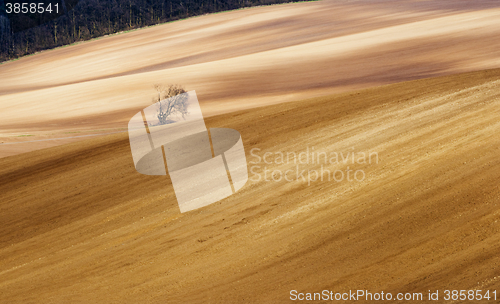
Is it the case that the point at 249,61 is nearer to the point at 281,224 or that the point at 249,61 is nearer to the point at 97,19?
the point at 281,224

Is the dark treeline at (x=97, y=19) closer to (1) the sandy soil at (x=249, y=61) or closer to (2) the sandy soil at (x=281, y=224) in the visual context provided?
(1) the sandy soil at (x=249, y=61)

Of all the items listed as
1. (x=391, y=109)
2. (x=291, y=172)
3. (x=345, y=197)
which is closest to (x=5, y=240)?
(x=291, y=172)

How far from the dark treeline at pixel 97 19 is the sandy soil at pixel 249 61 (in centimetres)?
248

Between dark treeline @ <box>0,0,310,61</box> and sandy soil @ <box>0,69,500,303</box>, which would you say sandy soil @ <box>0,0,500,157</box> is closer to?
dark treeline @ <box>0,0,310,61</box>

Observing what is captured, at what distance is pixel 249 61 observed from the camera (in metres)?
15.7

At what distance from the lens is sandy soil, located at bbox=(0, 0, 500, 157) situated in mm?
10922

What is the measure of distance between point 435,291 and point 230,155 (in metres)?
3.77

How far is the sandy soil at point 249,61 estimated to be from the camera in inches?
430

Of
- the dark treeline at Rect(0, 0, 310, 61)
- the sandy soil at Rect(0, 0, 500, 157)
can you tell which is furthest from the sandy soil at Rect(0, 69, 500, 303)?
the dark treeline at Rect(0, 0, 310, 61)

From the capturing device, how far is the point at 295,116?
8.32 m

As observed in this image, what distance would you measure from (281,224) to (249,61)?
11248 millimetres

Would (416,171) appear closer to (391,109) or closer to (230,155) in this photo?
(391,109)

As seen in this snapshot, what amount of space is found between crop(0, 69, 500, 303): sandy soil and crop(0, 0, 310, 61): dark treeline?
75.4ft

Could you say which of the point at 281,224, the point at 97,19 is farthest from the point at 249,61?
the point at 97,19
